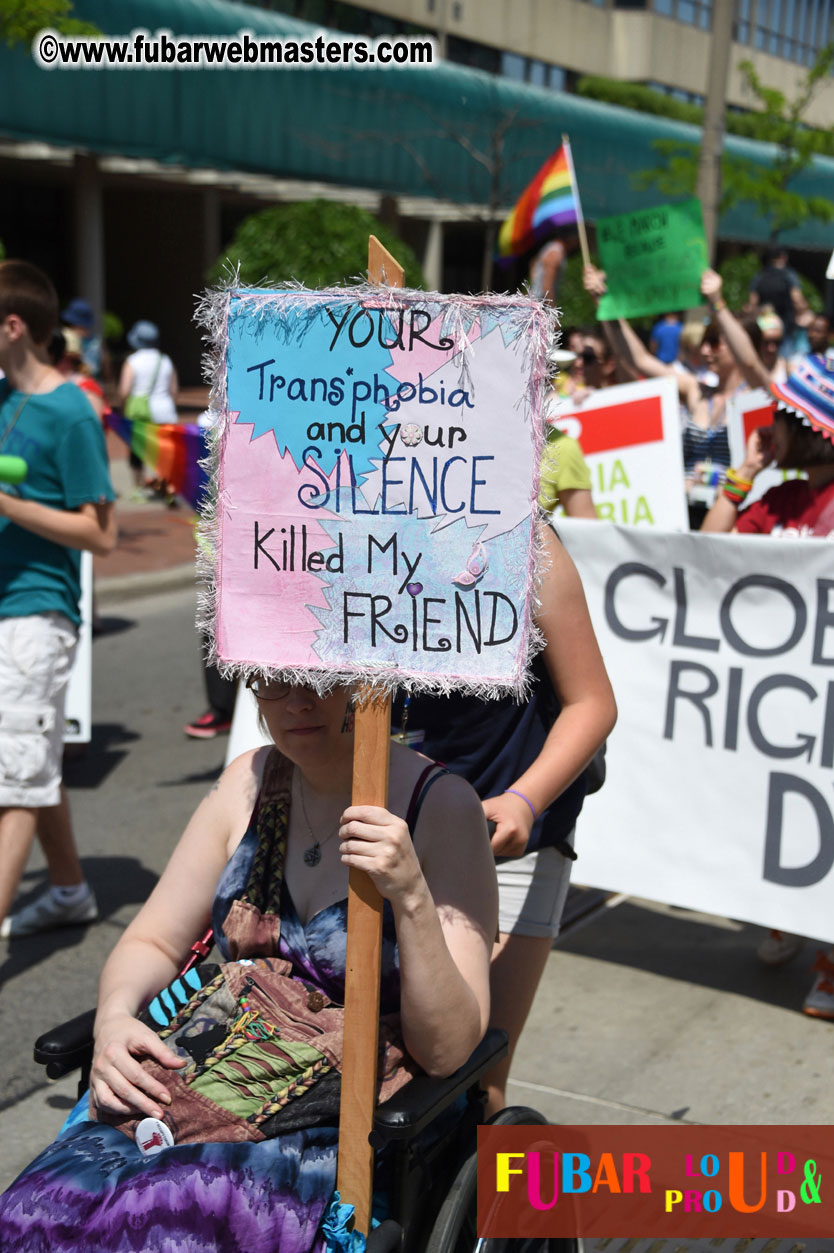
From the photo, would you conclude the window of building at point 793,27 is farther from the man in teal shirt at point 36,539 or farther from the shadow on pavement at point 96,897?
the man in teal shirt at point 36,539

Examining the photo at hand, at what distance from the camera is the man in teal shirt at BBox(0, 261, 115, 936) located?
3865 millimetres

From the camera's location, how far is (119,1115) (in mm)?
Result: 2129

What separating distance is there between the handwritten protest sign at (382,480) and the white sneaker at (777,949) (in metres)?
2.58

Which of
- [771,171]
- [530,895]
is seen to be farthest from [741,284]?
[530,895]

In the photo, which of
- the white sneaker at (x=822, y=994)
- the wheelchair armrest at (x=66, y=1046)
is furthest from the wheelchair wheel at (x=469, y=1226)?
the white sneaker at (x=822, y=994)

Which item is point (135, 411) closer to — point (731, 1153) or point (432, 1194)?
point (731, 1153)

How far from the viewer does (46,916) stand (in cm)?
438

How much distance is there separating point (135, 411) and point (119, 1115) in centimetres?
469

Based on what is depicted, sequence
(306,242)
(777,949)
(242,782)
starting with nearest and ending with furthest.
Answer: (242,782) < (777,949) < (306,242)

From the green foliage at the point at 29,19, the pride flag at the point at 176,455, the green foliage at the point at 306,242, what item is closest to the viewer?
the pride flag at the point at 176,455

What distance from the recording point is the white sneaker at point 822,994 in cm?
388

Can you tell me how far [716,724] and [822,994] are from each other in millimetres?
831

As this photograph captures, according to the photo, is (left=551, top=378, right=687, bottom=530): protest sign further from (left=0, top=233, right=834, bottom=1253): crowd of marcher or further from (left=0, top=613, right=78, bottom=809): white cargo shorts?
(left=0, top=233, right=834, bottom=1253): crowd of marcher

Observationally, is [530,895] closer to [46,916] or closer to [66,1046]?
[66,1046]
